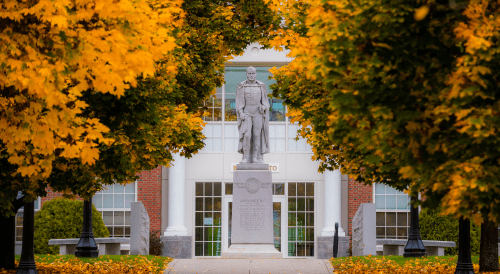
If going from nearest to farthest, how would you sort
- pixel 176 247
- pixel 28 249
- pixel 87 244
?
pixel 28 249, pixel 87 244, pixel 176 247

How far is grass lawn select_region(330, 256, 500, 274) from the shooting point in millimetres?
12242

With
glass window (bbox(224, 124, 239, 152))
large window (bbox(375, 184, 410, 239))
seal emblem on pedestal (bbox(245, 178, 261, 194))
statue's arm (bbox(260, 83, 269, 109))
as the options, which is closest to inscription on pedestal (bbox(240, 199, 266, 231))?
seal emblem on pedestal (bbox(245, 178, 261, 194))

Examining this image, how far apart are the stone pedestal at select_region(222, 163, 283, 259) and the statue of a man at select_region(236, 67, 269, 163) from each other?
453mm

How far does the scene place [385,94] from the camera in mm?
5320

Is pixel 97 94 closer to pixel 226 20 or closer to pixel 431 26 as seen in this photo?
pixel 431 26

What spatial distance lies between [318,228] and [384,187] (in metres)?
2.70

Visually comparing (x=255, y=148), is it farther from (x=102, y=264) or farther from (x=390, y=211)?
(x=390, y=211)

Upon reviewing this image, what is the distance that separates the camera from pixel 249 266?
13430mm

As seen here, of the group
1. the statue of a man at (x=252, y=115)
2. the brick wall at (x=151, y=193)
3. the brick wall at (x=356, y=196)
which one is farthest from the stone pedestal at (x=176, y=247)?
the statue of a man at (x=252, y=115)

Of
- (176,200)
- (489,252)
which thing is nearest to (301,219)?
(176,200)

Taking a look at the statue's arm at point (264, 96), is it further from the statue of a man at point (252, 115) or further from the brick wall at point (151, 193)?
the brick wall at point (151, 193)

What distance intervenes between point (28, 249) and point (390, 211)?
14552mm

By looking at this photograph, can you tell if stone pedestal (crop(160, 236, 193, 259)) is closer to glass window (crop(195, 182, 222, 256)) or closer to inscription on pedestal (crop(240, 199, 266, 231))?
glass window (crop(195, 182, 222, 256))

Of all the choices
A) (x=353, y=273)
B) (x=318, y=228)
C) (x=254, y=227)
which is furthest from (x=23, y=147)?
(x=318, y=228)
